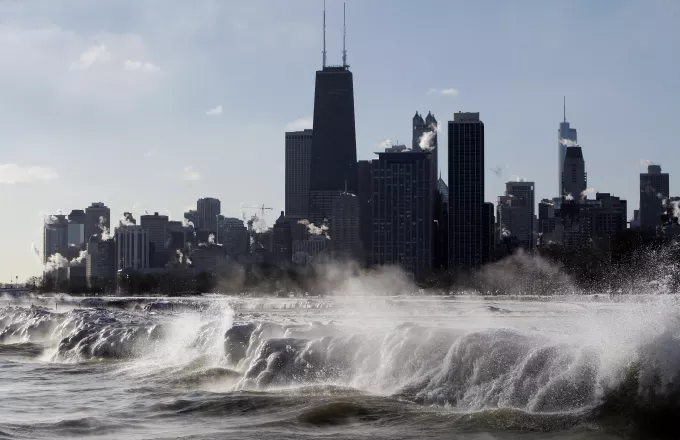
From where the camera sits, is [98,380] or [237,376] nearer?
[237,376]

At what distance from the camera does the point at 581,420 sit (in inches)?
784

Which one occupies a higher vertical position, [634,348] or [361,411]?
[634,348]

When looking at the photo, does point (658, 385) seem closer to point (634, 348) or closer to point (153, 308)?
point (634, 348)

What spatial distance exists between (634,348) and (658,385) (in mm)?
1542

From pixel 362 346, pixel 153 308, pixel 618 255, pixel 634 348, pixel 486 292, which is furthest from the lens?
pixel 486 292

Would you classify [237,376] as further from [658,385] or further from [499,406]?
[658,385]

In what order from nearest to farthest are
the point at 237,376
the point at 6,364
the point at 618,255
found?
the point at 237,376 < the point at 6,364 < the point at 618,255

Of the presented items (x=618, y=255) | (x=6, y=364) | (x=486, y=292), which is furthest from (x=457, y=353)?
(x=486, y=292)

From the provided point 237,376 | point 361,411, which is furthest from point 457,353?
point 237,376

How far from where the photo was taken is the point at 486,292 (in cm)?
19650

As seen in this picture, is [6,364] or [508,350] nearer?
[508,350]

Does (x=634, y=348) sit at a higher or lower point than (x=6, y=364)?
higher

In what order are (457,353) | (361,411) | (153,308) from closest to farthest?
1. (361,411)
2. (457,353)
3. (153,308)

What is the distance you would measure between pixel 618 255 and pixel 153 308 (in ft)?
263
